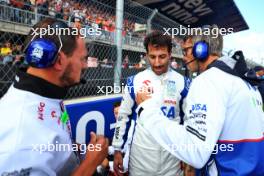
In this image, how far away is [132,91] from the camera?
7.10 ft

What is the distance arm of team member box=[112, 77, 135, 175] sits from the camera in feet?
7.16

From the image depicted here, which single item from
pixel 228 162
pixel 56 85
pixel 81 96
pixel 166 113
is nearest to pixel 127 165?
pixel 166 113

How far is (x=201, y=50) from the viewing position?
153 centimetres

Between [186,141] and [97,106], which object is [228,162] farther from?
[97,106]

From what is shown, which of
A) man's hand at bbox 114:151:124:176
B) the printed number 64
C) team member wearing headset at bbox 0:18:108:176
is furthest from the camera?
man's hand at bbox 114:151:124:176

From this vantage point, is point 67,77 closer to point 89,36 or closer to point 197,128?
point 197,128

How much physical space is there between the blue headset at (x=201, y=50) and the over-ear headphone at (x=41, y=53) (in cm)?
75

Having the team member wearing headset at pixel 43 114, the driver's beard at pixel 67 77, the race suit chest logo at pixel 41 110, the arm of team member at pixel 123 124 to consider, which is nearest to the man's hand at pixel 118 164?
Result: the arm of team member at pixel 123 124

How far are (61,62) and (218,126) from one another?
76cm

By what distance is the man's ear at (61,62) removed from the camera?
4.16 feet

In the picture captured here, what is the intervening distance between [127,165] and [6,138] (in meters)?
1.37

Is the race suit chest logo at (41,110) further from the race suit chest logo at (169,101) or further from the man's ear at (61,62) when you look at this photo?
the race suit chest logo at (169,101)

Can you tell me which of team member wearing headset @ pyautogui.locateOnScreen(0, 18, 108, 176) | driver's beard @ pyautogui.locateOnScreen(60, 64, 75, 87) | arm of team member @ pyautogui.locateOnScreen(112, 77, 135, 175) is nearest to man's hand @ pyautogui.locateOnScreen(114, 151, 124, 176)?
arm of team member @ pyautogui.locateOnScreen(112, 77, 135, 175)

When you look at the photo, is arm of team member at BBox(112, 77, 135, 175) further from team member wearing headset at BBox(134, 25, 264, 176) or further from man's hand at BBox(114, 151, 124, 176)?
team member wearing headset at BBox(134, 25, 264, 176)
